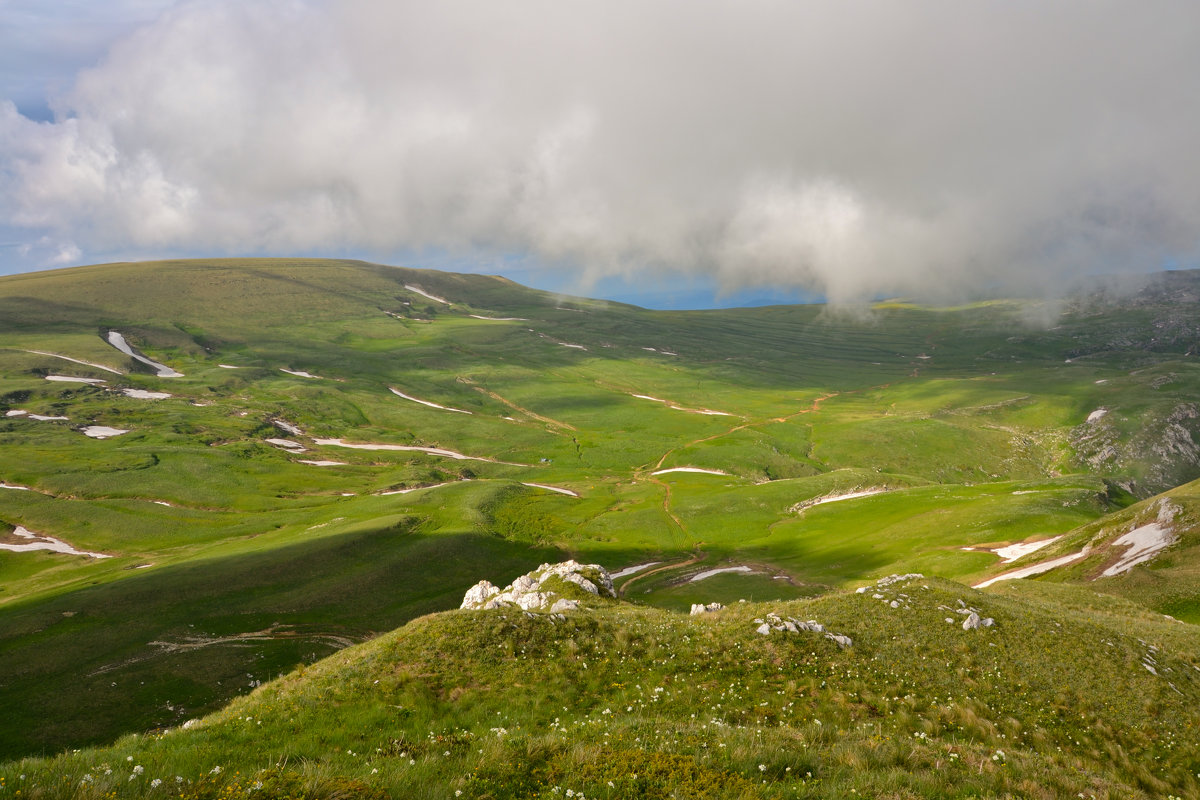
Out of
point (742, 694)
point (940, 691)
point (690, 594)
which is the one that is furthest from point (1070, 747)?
point (690, 594)

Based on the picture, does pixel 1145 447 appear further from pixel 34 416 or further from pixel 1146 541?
pixel 34 416

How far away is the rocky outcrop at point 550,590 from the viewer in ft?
130

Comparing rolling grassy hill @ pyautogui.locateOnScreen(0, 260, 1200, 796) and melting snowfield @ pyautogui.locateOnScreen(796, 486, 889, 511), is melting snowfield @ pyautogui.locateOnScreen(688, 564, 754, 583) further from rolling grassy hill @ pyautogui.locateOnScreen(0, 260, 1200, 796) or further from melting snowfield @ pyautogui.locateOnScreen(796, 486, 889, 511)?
melting snowfield @ pyautogui.locateOnScreen(796, 486, 889, 511)

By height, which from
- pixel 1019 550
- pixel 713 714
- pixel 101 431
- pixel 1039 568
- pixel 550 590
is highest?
pixel 101 431

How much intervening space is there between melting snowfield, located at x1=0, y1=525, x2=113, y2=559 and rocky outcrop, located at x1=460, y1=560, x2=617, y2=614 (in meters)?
76.1

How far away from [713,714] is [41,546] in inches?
4377

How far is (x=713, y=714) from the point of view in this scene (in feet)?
66.7

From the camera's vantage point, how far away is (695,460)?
153875 mm

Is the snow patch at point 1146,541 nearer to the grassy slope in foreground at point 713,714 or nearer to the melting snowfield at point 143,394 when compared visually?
the grassy slope in foreground at point 713,714

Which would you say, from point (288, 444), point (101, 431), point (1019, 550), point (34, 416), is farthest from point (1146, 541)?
point (34, 416)

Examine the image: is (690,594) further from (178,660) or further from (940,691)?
(178,660)

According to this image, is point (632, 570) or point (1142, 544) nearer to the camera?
point (1142, 544)

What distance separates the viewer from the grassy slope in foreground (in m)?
12.0

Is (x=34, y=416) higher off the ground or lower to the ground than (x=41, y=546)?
higher
